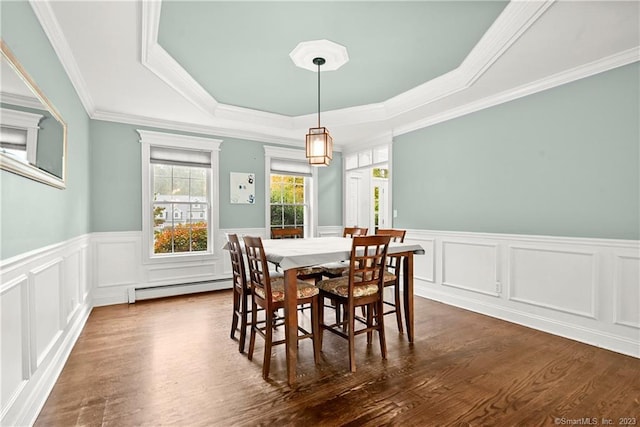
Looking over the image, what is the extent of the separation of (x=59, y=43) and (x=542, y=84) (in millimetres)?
4399

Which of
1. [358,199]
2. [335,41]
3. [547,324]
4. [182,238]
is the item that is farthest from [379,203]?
[335,41]

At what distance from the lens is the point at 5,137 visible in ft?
5.14

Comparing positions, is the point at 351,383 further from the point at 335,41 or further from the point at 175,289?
the point at 175,289

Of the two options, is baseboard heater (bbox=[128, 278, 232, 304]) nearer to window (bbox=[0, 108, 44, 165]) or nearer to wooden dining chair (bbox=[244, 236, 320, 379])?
wooden dining chair (bbox=[244, 236, 320, 379])

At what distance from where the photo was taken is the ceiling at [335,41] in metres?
2.33

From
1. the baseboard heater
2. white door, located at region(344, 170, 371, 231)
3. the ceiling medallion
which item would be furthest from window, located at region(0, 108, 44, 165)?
white door, located at region(344, 170, 371, 231)

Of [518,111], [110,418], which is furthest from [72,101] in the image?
[518,111]

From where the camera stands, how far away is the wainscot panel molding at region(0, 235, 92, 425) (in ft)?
5.37

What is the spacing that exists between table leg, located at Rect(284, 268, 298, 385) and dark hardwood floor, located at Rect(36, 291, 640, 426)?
0.17 m

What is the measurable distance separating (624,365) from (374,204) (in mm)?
5124

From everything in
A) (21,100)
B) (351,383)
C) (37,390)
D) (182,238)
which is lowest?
(351,383)

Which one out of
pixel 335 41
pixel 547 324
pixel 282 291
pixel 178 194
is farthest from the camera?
pixel 178 194

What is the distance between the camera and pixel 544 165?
3.37m

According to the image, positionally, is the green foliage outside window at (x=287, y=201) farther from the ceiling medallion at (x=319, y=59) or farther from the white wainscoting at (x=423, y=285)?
the ceiling medallion at (x=319, y=59)
